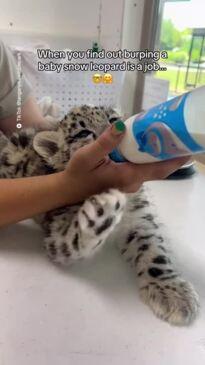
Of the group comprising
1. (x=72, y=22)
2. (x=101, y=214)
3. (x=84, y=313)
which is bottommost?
(x=84, y=313)

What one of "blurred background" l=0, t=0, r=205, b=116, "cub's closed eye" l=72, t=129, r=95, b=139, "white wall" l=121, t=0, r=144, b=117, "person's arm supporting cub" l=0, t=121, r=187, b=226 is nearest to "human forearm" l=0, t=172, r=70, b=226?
"person's arm supporting cub" l=0, t=121, r=187, b=226

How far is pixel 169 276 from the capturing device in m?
0.66

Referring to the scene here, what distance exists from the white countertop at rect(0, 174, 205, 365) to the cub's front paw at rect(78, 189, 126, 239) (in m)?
0.10

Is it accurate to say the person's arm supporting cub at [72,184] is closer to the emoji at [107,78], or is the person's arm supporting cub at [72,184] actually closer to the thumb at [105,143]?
the thumb at [105,143]

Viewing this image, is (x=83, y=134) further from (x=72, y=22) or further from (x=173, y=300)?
(x=72, y=22)

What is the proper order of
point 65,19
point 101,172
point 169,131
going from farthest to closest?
point 65,19, point 101,172, point 169,131

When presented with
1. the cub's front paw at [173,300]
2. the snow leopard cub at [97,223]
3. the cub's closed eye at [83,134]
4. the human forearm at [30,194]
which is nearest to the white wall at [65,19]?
the snow leopard cub at [97,223]

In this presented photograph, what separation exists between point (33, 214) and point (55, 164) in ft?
0.39

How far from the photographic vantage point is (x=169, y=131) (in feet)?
1.72

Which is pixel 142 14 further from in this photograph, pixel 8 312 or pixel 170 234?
pixel 8 312

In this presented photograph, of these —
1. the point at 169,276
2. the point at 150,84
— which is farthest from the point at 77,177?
the point at 150,84

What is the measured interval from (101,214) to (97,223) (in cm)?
2

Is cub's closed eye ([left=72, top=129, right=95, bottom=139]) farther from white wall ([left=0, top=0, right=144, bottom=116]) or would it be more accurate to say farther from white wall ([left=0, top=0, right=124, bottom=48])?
white wall ([left=0, top=0, right=124, bottom=48])

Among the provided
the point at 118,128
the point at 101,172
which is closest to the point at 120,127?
the point at 118,128
